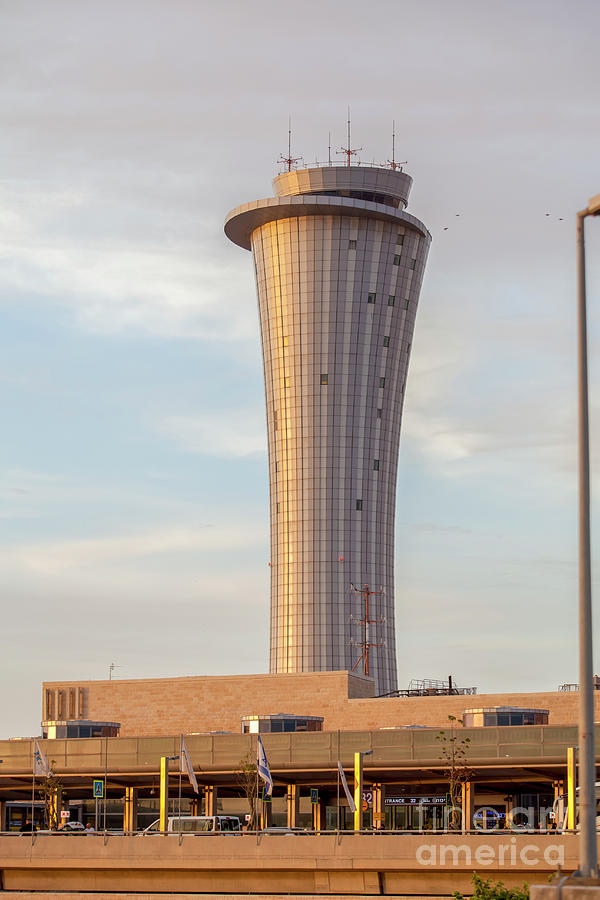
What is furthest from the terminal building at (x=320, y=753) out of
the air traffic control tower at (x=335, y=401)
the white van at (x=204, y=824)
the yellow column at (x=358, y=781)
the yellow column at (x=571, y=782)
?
the air traffic control tower at (x=335, y=401)

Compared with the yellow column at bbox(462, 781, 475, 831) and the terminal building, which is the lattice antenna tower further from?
the yellow column at bbox(462, 781, 475, 831)

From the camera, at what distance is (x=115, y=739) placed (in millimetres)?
105562

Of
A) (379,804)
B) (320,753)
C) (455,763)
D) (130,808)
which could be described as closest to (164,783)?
(320,753)

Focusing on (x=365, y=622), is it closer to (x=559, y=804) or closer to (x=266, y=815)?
(x=266, y=815)

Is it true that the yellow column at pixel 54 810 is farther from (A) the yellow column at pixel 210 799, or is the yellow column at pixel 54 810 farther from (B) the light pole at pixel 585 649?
(B) the light pole at pixel 585 649

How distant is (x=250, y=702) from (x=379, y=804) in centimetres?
2450

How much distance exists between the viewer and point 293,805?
10812 centimetres

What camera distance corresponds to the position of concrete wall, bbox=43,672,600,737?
11538 centimetres

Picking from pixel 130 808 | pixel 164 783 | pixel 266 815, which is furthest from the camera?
pixel 130 808

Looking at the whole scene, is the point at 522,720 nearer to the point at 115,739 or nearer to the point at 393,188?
the point at 115,739

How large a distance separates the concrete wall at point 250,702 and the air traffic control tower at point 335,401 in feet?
81.9

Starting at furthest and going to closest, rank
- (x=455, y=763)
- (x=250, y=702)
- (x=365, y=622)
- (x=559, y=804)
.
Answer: (x=365, y=622), (x=250, y=702), (x=455, y=763), (x=559, y=804)

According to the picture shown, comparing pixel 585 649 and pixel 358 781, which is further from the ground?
pixel 585 649

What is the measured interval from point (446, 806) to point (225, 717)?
3177 cm
